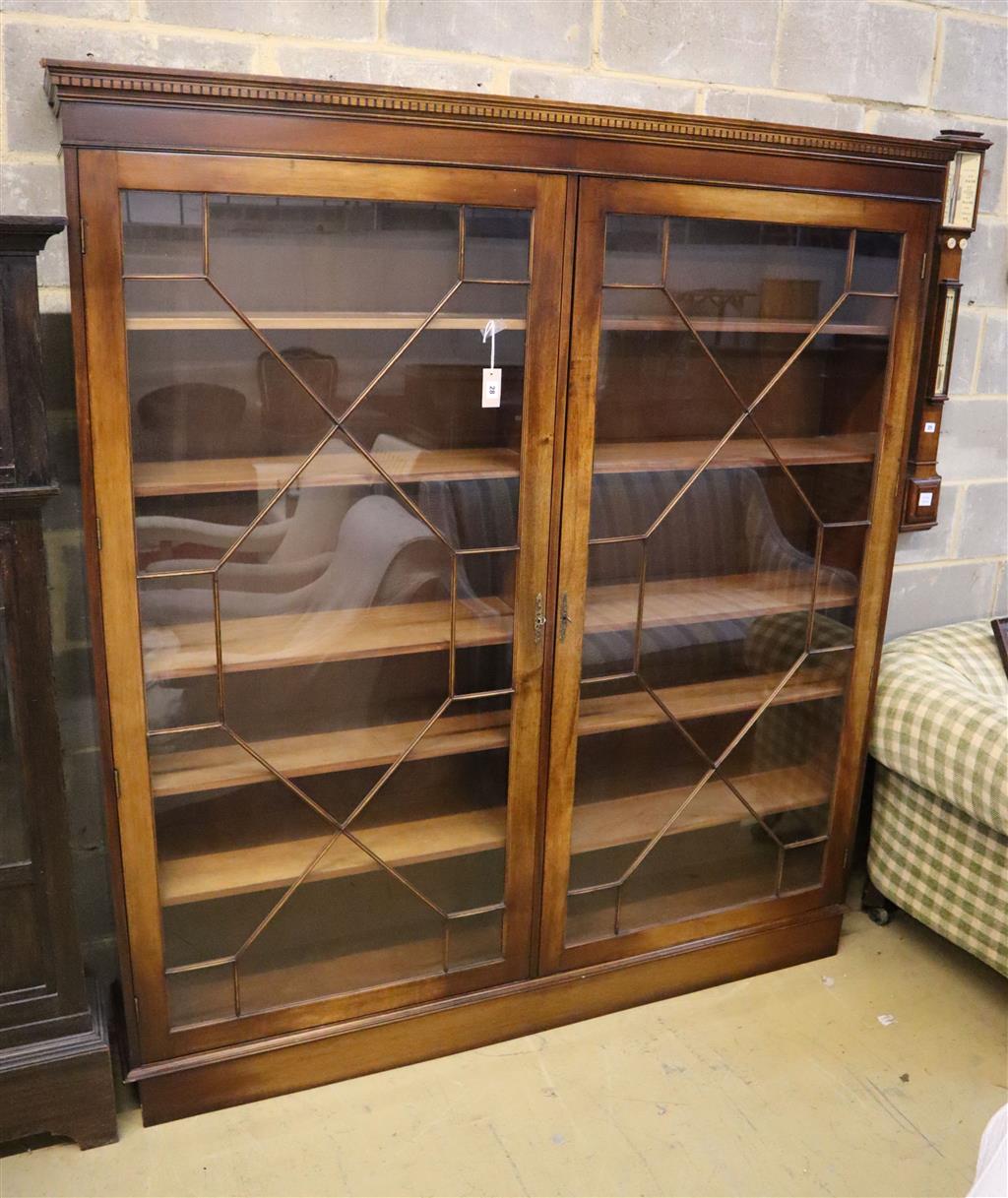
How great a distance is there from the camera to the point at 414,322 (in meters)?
1.67

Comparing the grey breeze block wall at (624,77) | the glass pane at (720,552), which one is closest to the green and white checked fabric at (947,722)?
the glass pane at (720,552)

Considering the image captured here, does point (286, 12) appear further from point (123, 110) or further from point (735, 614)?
point (735, 614)

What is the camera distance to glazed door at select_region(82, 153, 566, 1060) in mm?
1556

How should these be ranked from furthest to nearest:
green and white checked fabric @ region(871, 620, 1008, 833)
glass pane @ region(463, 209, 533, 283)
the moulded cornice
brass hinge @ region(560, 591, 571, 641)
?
green and white checked fabric @ region(871, 620, 1008, 833)
brass hinge @ region(560, 591, 571, 641)
glass pane @ region(463, 209, 533, 283)
the moulded cornice

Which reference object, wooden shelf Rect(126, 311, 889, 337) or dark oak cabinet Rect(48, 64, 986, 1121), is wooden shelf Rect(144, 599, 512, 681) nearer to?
dark oak cabinet Rect(48, 64, 986, 1121)

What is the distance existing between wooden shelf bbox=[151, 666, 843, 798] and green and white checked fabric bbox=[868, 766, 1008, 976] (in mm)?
344

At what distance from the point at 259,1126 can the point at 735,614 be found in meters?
1.27

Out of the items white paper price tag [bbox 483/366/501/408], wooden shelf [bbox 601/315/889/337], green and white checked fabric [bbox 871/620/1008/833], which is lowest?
green and white checked fabric [bbox 871/620/1008/833]

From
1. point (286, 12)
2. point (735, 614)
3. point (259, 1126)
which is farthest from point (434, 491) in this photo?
point (259, 1126)

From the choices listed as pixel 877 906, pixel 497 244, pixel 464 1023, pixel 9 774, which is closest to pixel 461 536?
pixel 497 244

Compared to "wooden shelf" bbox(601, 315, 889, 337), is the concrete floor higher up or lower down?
lower down

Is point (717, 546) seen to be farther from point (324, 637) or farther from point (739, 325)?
point (324, 637)

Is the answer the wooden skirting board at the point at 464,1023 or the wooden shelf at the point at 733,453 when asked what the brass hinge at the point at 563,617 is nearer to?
the wooden shelf at the point at 733,453

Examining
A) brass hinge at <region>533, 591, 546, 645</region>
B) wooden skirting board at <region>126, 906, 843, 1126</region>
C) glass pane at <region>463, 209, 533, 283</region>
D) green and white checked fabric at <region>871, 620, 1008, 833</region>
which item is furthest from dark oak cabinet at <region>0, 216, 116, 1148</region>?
green and white checked fabric at <region>871, 620, 1008, 833</region>
